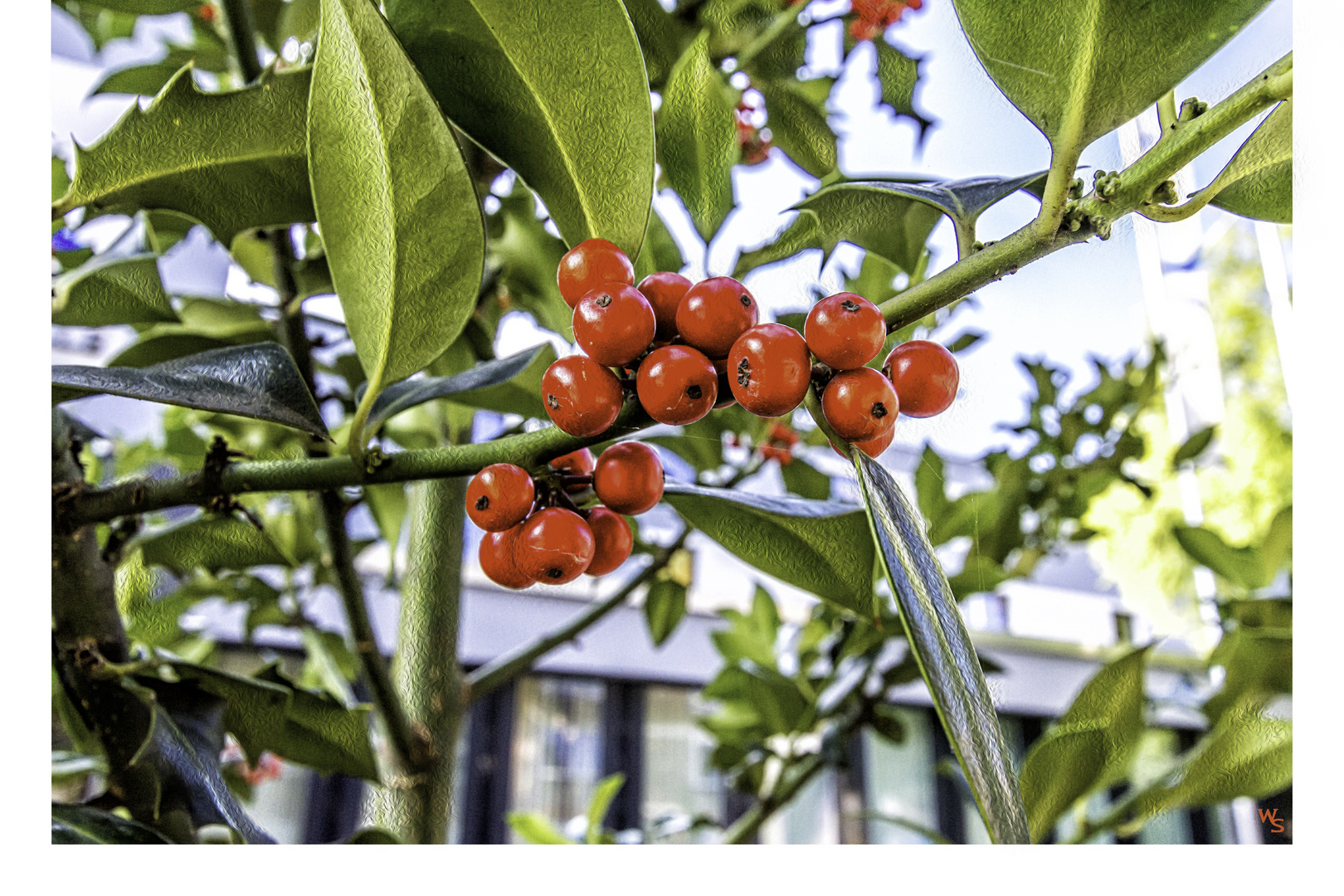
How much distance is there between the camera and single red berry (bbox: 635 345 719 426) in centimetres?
26

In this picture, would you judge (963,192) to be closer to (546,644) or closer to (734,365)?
(734,365)

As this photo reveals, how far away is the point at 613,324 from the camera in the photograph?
0.86ft

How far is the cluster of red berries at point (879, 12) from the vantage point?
0.59m

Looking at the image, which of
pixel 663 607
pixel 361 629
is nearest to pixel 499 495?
pixel 361 629

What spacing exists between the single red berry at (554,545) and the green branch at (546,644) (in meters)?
0.43

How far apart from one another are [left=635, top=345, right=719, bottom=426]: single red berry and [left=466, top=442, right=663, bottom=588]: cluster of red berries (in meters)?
0.05

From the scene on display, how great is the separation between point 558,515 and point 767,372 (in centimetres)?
9

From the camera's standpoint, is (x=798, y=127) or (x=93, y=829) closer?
(x=93, y=829)

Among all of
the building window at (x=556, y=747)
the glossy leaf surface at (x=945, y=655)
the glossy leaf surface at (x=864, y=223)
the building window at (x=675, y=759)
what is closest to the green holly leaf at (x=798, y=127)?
the glossy leaf surface at (x=864, y=223)

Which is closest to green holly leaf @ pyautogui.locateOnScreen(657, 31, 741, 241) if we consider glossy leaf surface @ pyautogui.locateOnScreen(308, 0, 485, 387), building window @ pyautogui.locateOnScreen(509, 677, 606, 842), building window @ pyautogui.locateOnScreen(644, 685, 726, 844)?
glossy leaf surface @ pyautogui.locateOnScreen(308, 0, 485, 387)

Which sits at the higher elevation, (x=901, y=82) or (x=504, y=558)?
(x=901, y=82)

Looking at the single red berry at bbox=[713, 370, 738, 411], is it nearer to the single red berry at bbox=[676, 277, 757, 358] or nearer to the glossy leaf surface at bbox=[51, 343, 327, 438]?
the single red berry at bbox=[676, 277, 757, 358]

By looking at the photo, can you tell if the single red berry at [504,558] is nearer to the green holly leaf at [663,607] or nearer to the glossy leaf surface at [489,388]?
the glossy leaf surface at [489,388]
